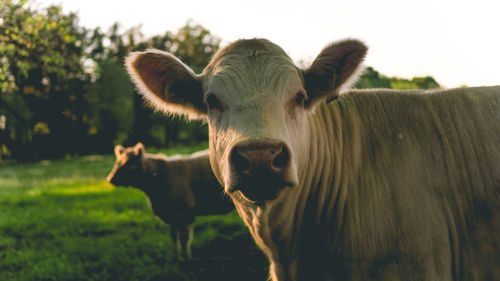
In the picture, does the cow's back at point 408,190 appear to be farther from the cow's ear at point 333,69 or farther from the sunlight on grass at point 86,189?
the sunlight on grass at point 86,189

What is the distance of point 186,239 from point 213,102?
4730 mm

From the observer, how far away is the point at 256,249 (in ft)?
21.9

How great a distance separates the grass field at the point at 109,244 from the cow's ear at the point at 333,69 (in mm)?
3500

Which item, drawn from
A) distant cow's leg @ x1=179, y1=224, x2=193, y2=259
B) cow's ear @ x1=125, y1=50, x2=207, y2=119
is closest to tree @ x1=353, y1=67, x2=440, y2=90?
cow's ear @ x1=125, y1=50, x2=207, y2=119

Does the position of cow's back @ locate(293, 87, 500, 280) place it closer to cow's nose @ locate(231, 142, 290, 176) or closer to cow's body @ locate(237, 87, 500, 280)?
cow's body @ locate(237, 87, 500, 280)

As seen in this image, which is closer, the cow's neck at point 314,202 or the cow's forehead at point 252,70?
the cow's forehead at point 252,70

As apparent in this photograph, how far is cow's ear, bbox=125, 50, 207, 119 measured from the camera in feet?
9.75

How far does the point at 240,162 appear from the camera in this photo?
218cm

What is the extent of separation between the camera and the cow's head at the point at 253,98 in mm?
2184

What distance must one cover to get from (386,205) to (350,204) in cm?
22

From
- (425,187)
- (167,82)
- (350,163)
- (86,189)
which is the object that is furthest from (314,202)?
(86,189)

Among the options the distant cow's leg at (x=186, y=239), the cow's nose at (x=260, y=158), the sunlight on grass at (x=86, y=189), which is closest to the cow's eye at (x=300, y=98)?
the cow's nose at (x=260, y=158)

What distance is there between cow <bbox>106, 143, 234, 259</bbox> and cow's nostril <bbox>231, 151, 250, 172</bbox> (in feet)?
17.5

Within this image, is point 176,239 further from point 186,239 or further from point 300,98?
point 300,98
